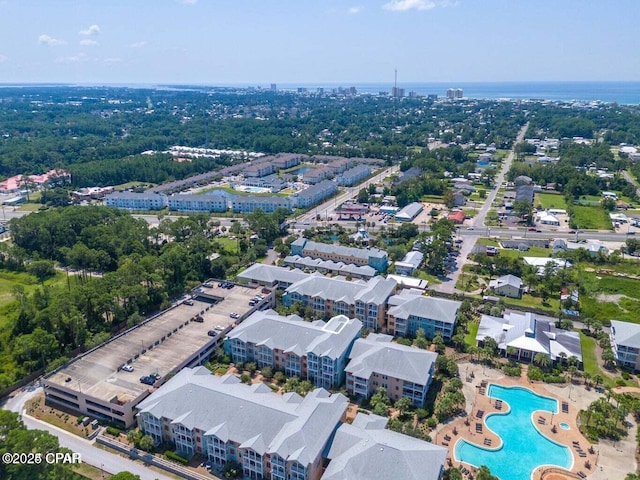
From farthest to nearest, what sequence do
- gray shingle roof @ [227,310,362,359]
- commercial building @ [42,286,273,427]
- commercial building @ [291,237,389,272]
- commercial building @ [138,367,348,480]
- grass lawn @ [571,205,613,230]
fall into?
1. grass lawn @ [571,205,613,230]
2. commercial building @ [291,237,389,272]
3. gray shingle roof @ [227,310,362,359]
4. commercial building @ [42,286,273,427]
5. commercial building @ [138,367,348,480]

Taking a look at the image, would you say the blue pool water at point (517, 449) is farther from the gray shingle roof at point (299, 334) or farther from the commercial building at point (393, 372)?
the gray shingle roof at point (299, 334)

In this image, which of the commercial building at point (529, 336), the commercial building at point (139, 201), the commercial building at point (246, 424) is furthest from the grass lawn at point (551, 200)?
the commercial building at point (139, 201)

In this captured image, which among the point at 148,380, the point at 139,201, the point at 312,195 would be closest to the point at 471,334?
the point at 148,380

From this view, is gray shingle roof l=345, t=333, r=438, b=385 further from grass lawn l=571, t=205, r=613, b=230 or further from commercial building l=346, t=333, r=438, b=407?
grass lawn l=571, t=205, r=613, b=230

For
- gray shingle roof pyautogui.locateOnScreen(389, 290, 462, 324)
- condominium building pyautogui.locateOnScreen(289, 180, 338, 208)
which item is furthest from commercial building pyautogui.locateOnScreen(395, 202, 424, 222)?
gray shingle roof pyautogui.locateOnScreen(389, 290, 462, 324)

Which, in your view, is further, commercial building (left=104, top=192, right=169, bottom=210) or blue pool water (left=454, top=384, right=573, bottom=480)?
commercial building (left=104, top=192, right=169, bottom=210)

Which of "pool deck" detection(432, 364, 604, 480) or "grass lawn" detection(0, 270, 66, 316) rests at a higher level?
"grass lawn" detection(0, 270, 66, 316)

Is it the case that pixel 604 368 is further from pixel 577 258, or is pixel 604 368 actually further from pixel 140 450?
pixel 140 450
